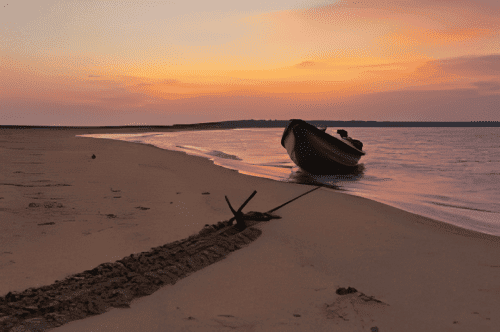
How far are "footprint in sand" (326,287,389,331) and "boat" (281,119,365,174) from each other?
1252 centimetres

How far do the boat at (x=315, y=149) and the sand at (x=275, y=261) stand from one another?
7557 mm

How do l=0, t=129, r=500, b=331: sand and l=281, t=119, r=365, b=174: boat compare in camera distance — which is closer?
l=0, t=129, r=500, b=331: sand

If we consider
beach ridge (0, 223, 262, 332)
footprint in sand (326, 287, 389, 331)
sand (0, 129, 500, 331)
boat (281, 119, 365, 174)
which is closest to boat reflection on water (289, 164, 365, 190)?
boat (281, 119, 365, 174)

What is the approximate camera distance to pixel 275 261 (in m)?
4.50

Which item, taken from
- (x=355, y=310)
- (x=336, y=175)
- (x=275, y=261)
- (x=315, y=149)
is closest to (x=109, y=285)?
(x=275, y=261)

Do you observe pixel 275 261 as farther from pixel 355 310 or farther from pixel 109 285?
pixel 109 285

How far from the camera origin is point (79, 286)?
351 centimetres

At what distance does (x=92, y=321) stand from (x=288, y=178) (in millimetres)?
11620

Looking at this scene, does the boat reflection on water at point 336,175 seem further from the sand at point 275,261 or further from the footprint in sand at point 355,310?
the footprint in sand at point 355,310

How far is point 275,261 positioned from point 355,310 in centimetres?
145

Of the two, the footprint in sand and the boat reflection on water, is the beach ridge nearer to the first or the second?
the footprint in sand

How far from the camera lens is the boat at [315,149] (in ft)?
51.8

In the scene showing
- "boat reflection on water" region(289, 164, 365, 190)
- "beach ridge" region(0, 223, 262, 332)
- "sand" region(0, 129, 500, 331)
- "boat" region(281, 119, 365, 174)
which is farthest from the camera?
"boat" region(281, 119, 365, 174)

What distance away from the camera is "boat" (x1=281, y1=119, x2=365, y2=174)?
15.8 metres
